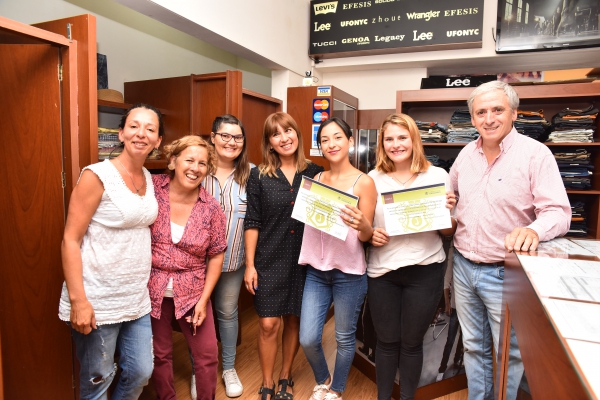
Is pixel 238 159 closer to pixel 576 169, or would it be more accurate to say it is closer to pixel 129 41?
pixel 129 41

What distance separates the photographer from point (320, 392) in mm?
2129

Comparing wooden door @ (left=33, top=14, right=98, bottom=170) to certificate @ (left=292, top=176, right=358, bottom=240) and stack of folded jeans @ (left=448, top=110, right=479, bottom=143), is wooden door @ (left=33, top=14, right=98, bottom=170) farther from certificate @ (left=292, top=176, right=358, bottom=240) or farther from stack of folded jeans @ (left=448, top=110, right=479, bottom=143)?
stack of folded jeans @ (left=448, top=110, right=479, bottom=143)

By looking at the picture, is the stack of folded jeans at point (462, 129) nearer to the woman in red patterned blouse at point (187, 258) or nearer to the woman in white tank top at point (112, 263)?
the woman in red patterned blouse at point (187, 258)

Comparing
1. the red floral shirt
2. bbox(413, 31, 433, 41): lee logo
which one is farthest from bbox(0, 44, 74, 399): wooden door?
bbox(413, 31, 433, 41): lee logo

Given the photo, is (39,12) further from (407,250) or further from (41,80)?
(407,250)

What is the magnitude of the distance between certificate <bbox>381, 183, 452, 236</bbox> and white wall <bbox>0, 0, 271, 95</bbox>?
9.17ft

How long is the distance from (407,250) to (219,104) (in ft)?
5.73

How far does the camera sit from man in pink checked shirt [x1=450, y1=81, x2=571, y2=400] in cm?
158

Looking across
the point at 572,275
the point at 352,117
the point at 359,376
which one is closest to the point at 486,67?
the point at 352,117

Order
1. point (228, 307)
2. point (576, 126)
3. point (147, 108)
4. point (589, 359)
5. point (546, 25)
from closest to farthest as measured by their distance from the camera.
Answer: point (589, 359)
point (147, 108)
point (228, 307)
point (576, 126)
point (546, 25)

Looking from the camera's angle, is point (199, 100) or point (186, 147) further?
point (199, 100)

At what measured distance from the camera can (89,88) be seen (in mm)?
1652

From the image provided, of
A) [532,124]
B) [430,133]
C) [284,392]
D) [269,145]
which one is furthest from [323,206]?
[532,124]

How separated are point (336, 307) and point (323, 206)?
570mm
